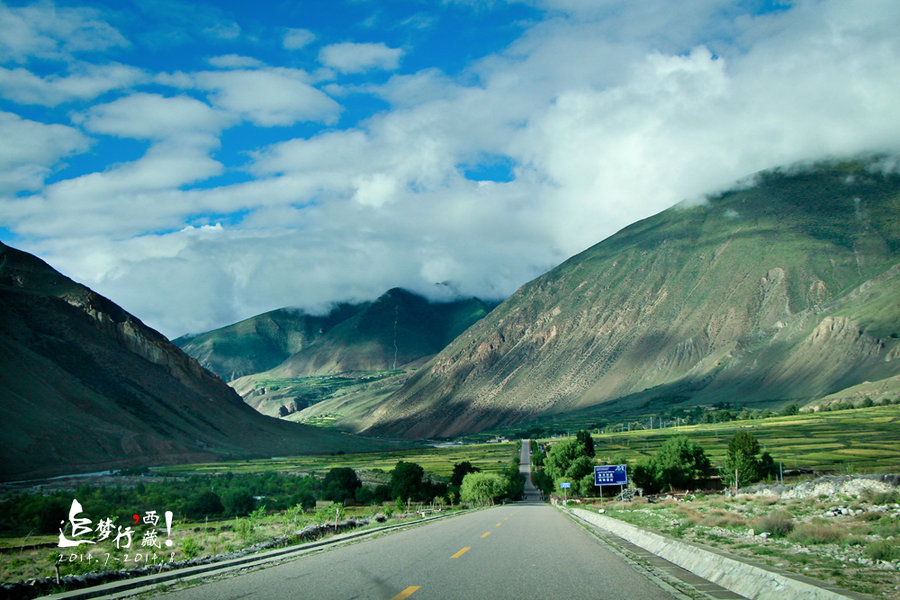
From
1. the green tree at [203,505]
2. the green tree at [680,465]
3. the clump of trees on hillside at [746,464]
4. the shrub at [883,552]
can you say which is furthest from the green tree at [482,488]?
the shrub at [883,552]

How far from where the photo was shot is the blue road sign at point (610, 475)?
69688 millimetres

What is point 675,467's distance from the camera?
10262 centimetres

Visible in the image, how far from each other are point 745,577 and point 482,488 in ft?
269

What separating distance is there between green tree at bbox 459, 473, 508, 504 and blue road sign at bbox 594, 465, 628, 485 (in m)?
24.8

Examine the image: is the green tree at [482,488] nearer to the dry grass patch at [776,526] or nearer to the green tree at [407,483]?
the green tree at [407,483]

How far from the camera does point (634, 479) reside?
337 ft

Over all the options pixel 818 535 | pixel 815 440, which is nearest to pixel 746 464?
pixel 815 440

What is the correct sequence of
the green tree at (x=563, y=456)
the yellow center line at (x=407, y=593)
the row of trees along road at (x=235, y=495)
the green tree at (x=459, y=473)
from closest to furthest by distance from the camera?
the yellow center line at (x=407, y=593) < the row of trees along road at (x=235, y=495) < the green tree at (x=563, y=456) < the green tree at (x=459, y=473)

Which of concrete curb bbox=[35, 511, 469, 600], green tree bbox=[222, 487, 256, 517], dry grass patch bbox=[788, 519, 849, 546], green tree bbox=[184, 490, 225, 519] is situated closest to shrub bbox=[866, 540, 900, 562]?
dry grass patch bbox=[788, 519, 849, 546]

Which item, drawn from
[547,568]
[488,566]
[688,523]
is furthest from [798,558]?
[688,523]

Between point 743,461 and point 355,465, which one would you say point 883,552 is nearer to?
point 743,461

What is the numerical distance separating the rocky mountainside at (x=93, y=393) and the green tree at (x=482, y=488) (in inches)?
2475

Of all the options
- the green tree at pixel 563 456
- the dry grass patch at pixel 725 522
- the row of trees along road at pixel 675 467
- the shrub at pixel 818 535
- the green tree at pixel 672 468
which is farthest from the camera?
the green tree at pixel 563 456

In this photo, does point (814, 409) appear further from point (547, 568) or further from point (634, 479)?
point (547, 568)
